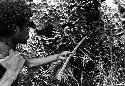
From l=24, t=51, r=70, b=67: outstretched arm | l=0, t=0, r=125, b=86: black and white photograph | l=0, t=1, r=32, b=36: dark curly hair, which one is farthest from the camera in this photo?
l=0, t=0, r=125, b=86: black and white photograph

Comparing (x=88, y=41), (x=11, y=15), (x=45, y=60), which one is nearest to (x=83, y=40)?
(x=88, y=41)

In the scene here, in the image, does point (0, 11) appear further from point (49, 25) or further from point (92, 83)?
point (92, 83)

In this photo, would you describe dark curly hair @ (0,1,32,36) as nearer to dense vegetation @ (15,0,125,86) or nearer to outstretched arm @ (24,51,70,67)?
outstretched arm @ (24,51,70,67)

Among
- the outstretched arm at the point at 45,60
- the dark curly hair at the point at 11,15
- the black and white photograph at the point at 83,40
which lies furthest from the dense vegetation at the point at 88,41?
the dark curly hair at the point at 11,15

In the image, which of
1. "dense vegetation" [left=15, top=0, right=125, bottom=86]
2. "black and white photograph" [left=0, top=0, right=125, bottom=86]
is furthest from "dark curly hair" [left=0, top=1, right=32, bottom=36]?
"dense vegetation" [left=15, top=0, right=125, bottom=86]

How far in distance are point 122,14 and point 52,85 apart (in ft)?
3.21

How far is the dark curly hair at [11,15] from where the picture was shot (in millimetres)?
1860

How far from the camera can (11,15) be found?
6.14 feet

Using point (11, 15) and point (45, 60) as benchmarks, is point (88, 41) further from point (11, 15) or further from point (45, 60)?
point (11, 15)

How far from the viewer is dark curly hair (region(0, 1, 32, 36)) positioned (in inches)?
73.2

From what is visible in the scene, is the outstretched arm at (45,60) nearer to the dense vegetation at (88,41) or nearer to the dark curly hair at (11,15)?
the dark curly hair at (11,15)

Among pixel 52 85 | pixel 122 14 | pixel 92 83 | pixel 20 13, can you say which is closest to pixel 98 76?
pixel 92 83

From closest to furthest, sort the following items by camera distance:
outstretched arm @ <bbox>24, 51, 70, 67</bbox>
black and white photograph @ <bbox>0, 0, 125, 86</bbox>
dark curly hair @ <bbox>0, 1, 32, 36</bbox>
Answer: dark curly hair @ <bbox>0, 1, 32, 36</bbox> → outstretched arm @ <bbox>24, 51, 70, 67</bbox> → black and white photograph @ <bbox>0, 0, 125, 86</bbox>

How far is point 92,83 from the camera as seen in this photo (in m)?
2.97
